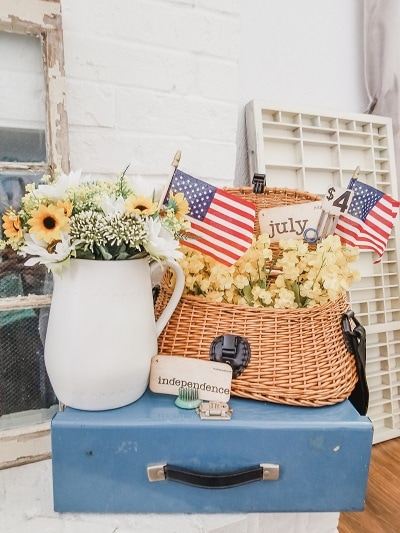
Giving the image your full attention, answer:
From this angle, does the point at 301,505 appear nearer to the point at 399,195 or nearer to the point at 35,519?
the point at 35,519

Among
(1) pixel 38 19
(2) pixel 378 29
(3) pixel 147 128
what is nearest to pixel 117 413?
(3) pixel 147 128

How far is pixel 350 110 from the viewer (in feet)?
6.21

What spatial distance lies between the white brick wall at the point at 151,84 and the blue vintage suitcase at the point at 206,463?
2.08 feet

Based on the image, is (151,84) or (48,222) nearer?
(48,222)

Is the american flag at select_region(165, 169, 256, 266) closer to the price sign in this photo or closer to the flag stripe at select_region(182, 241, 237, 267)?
the flag stripe at select_region(182, 241, 237, 267)

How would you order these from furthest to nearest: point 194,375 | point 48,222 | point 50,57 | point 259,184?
point 259,184 < point 50,57 < point 194,375 < point 48,222

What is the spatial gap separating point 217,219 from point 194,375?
315mm

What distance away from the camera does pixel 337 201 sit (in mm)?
896

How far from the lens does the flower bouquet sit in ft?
2.14

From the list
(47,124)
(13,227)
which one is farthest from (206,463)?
(47,124)

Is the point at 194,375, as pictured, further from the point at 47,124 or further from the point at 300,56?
the point at 300,56

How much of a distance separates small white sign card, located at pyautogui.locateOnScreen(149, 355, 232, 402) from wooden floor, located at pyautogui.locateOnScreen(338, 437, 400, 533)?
3.72 ft

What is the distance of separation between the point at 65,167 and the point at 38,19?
31 centimetres

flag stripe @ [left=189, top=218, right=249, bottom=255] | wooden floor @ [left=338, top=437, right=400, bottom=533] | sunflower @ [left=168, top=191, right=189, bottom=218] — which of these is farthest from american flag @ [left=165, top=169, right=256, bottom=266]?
wooden floor @ [left=338, top=437, right=400, bottom=533]
